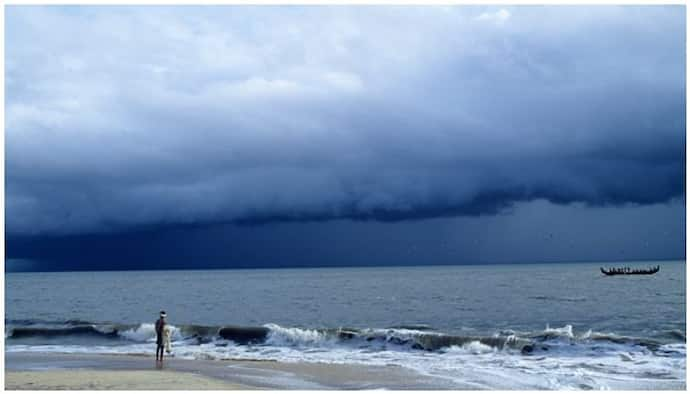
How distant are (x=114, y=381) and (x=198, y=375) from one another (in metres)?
3.36

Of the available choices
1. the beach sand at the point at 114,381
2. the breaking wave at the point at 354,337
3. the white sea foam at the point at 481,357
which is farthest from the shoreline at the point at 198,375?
the breaking wave at the point at 354,337

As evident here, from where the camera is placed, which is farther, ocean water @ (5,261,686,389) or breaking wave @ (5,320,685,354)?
breaking wave @ (5,320,685,354)

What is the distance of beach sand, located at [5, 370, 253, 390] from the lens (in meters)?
20.3

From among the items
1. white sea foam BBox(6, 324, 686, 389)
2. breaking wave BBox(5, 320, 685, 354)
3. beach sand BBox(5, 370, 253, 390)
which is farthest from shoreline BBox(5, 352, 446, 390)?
breaking wave BBox(5, 320, 685, 354)

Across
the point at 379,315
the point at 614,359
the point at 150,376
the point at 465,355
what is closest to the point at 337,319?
the point at 379,315

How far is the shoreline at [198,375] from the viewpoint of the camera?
826 inches

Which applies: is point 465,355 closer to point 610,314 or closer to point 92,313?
point 610,314

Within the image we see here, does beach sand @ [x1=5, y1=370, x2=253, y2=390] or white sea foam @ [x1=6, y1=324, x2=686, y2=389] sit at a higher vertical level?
beach sand @ [x1=5, y1=370, x2=253, y2=390]

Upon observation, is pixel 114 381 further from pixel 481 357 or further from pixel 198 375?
pixel 481 357

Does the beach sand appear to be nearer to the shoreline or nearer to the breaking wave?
the shoreline

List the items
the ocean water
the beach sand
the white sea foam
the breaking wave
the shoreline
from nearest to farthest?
the beach sand, the shoreline, the white sea foam, the ocean water, the breaking wave

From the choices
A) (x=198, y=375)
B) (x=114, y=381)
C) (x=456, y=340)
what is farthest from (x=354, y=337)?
(x=114, y=381)

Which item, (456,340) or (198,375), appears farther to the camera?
(456,340)

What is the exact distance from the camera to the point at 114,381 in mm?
21109
